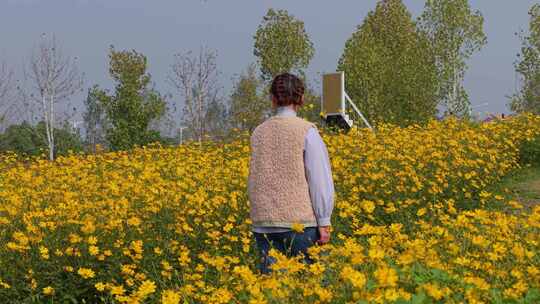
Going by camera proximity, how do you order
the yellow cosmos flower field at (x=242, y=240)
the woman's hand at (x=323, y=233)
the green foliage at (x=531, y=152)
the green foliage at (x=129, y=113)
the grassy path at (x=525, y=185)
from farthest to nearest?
the green foliage at (x=129, y=113)
the green foliage at (x=531, y=152)
the grassy path at (x=525, y=185)
the woman's hand at (x=323, y=233)
the yellow cosmos flower field at (x=242, y=240)

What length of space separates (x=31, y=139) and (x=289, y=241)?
1077 inches

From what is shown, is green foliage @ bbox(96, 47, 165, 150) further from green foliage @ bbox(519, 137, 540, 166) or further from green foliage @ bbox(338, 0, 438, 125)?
green foliage @ bbox(519, 137, 540, 166)

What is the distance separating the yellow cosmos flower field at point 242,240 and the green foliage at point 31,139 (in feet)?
42.0

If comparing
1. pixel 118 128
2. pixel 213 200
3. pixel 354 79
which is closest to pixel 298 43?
pixel 354 79

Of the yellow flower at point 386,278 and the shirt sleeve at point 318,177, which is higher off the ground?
the shirt sleeve at point 318,177

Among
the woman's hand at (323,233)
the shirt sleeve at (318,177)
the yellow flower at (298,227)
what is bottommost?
the woman's hand at (323,233)

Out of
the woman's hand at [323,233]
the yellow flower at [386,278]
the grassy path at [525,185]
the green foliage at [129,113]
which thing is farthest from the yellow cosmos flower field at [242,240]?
the green foliage at [129,113]

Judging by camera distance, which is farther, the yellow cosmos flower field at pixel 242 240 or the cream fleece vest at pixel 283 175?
the cream fleece vest at pixel 283 175

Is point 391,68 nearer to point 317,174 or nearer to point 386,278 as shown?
point 317,174

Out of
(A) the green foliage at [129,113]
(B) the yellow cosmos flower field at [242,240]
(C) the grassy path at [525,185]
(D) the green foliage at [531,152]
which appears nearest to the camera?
(B) the yellow cosmos flower field at [242,240]

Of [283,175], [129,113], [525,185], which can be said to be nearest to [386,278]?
[283,175]

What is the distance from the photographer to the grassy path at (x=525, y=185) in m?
10.3

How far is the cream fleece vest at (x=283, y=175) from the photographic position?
3824mm

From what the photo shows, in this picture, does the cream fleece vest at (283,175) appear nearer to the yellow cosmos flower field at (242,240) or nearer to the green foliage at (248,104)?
the yellow cosmos flower field at (242,240)
